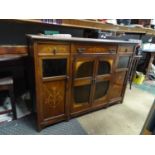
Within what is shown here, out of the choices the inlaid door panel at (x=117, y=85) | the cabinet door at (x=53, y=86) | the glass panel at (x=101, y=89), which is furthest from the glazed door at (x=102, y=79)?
the cabinet door at (x=53, y=86)

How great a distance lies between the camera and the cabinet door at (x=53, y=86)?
123cm

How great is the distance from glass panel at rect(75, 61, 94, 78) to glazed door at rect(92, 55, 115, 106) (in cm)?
8

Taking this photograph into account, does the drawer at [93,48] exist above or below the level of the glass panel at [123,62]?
above

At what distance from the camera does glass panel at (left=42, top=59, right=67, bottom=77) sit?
1.22 meters

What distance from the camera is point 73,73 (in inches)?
54.6

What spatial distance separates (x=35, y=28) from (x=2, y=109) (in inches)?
46.7

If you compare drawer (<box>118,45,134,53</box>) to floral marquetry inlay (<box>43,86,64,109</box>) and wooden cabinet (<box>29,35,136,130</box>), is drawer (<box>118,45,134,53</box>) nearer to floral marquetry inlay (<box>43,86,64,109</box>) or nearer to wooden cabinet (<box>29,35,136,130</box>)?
wooden cabinet (<box>29,35,136,130</box>)

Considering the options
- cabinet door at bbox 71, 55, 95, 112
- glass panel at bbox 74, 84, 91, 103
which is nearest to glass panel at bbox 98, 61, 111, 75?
cabinet door at bbox 71, 55, 95, 112

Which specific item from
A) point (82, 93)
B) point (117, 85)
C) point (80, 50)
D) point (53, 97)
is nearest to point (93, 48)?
point (80, 50)

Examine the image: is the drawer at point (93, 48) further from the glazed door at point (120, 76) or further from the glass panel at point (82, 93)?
the glass panel at point (82, 93)

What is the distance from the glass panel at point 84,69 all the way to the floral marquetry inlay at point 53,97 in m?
0.28

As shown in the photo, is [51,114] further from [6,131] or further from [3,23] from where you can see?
[3,23]

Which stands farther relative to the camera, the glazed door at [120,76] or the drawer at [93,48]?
the glazed door at [120,76]
